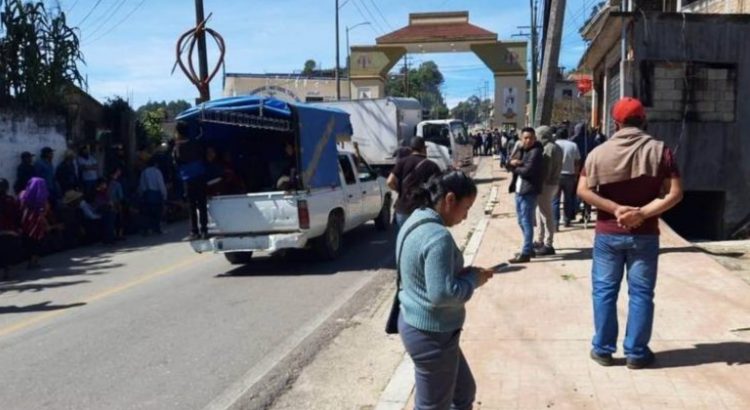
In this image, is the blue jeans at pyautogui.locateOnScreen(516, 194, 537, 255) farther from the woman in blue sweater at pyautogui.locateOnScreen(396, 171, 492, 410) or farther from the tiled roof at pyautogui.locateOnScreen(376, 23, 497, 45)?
the tiled roof at pyautogui.locateOnScreen(376, 23, 497, 45)

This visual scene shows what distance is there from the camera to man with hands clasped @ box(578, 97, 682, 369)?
198 inches

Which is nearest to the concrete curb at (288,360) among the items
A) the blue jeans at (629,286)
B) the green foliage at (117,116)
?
the blue jeans at (629,286)

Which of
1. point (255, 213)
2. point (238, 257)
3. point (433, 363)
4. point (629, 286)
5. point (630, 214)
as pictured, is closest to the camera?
point (433, 363)

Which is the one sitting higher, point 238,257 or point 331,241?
point 331,241

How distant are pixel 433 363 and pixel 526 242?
21.9ft

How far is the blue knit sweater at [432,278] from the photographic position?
327 centimetres

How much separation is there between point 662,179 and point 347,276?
5895 mm

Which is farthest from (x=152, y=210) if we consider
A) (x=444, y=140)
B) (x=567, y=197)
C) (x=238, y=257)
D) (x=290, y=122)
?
(x=444, y=140)

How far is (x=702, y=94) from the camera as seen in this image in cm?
1402

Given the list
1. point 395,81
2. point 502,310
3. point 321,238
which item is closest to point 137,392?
point 502,310

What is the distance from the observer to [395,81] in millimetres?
106500

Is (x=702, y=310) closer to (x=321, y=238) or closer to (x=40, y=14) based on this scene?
(x=321, y=238)

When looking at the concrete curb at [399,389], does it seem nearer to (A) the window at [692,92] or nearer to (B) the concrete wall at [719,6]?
(A) the window at [692,92]

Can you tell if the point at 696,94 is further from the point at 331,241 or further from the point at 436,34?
the point at 436,34
